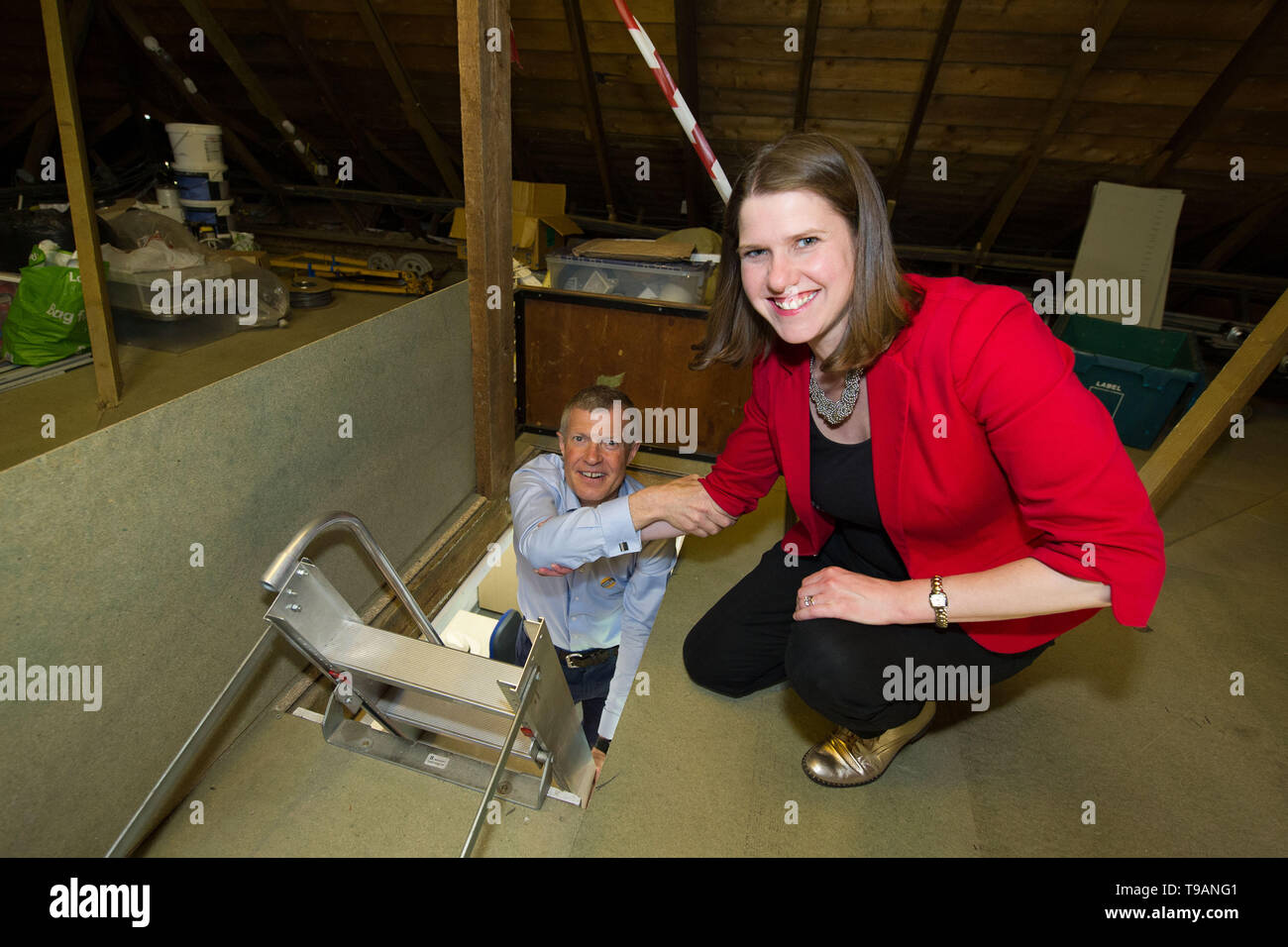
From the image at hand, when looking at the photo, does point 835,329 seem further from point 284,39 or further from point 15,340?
point 284,39

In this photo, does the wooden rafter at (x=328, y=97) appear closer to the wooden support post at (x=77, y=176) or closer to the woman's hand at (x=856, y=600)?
the wooden support post at (x=77, y=176)

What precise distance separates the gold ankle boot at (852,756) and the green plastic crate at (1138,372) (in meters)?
2.22

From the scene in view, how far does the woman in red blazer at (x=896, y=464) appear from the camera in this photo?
0.97 meters

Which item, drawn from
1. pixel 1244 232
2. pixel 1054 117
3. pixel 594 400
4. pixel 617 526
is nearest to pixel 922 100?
pixel 1054 117

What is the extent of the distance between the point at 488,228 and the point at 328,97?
278 cm

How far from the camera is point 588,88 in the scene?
11.5 feet

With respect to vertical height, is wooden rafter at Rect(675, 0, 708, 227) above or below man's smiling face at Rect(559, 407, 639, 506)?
above

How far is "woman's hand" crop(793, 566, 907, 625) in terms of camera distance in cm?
115

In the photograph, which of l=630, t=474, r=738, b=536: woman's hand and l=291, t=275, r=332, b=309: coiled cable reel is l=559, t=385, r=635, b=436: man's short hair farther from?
l=291, t=275, r=332, b=309: coiled cable reel

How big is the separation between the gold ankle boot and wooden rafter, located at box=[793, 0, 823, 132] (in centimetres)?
292

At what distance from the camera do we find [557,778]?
→ 1383 millimetres

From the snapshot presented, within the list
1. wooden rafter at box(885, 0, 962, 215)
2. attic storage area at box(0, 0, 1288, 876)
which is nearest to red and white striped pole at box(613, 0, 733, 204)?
attic storage area at box(0, 0, 1288, 876)
